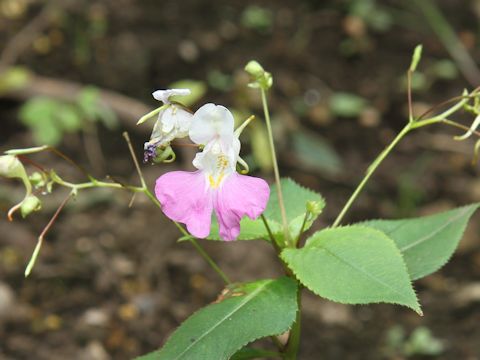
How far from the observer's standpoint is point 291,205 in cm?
227

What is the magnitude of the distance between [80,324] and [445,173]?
2.43m

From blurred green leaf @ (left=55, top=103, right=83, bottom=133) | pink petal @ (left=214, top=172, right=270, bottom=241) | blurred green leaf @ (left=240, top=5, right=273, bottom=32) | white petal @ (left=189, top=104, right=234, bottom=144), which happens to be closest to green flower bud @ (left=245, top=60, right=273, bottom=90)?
white petal @ (left=189, top=104, right=234, bottom=144)

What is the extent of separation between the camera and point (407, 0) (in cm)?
565

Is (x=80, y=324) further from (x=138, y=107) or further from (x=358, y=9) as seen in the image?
(x=358, y=9)

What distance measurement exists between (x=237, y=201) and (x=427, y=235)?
0.85 m

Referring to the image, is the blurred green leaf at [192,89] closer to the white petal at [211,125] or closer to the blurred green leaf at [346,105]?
the blurred green leaf at [346,105]

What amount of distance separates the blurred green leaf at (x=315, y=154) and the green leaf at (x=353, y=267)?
2.51 meters

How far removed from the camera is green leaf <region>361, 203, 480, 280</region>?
2.26 metres

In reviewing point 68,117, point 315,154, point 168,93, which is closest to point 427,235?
point 168,93

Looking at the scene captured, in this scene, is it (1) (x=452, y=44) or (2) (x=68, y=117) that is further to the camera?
(1) (x=452, y=44)

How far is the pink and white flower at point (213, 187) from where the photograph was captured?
5.74ft

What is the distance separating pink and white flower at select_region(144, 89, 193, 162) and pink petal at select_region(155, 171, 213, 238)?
0.07 metres

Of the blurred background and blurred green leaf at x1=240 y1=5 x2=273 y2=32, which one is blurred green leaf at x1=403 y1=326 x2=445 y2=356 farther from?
blurred green leaf at x1=240 y1=5 x2=273 y2=32

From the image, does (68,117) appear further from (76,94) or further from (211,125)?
(211,125)
